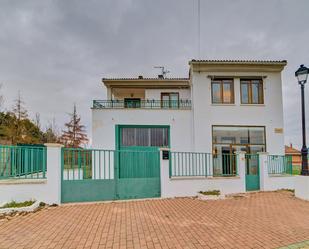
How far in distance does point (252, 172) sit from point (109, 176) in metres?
7.44

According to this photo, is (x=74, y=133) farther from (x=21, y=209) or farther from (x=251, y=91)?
(x=251, y=91)

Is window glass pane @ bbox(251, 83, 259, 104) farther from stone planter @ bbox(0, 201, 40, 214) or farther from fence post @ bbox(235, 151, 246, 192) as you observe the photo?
stone planter @ bbox(0, 201, 40, 214)

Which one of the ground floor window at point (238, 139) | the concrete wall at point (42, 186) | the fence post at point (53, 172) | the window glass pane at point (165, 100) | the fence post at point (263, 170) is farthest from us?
the window glass pane at point (165, 100)

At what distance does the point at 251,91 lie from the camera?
12633 mm

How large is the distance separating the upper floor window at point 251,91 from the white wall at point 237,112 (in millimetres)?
299

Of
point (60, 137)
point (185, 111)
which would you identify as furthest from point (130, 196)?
point (60, 137)

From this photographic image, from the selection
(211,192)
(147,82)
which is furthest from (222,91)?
(211,192)

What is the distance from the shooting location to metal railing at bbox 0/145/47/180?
6.52 meters

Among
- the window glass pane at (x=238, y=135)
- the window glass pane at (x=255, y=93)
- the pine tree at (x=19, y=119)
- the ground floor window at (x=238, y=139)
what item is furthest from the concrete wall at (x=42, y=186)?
the pine tree at (x=19, y=119)

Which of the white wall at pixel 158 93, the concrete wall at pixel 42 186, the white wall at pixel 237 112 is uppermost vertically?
the white wall at pixel 158 93

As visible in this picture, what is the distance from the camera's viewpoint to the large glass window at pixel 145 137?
12.1 meters

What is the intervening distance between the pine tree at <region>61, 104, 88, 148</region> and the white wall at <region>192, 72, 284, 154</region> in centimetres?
2338

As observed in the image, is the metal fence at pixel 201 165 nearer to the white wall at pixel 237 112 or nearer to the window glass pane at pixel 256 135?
the white wall at pixel 237 112

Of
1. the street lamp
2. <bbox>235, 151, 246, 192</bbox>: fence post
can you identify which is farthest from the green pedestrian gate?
the street lamp
